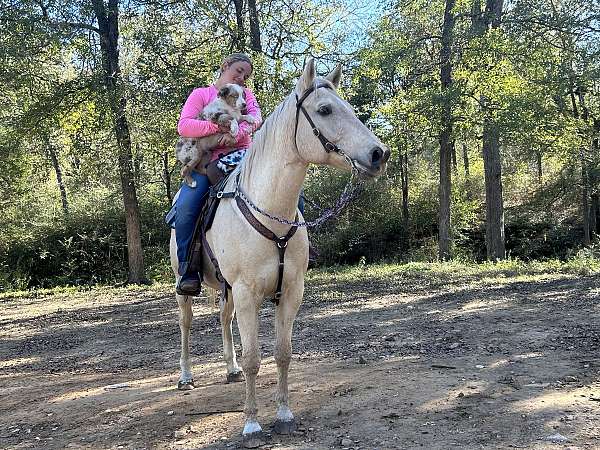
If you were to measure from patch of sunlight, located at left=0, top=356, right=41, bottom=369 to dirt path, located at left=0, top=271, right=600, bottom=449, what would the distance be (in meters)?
0.06

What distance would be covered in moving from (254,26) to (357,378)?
469 inches

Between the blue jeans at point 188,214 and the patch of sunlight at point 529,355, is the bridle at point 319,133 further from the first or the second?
the patch of sunlight at point 529,355

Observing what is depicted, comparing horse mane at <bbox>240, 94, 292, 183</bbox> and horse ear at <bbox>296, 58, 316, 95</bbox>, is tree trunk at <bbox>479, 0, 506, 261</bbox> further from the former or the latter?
horse ear at <bbox>296, 58, 316, 95</bbox>

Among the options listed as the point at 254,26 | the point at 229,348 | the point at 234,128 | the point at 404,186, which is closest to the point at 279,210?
the point at 234,128

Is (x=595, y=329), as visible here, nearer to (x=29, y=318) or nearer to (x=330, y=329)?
(x=330, y=329)

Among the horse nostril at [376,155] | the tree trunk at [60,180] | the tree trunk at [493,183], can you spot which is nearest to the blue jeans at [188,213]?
the horse nostril at [376,155]

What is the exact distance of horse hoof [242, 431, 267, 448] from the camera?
12.4 feet

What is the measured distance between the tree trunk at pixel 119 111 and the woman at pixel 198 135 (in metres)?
10.4

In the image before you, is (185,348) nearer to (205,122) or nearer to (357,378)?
(357,378)

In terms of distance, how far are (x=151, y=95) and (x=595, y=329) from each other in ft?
37.7

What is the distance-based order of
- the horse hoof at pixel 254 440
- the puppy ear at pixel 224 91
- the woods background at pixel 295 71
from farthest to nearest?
the woods background at pixel 295 71, the puppy ear at pixel 224 91, the horse hoof at pixel 254 440

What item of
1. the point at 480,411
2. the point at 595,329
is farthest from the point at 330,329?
the point at 480,411

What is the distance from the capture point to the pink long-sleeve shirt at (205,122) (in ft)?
15.3

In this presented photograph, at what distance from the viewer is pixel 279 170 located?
385 cm
